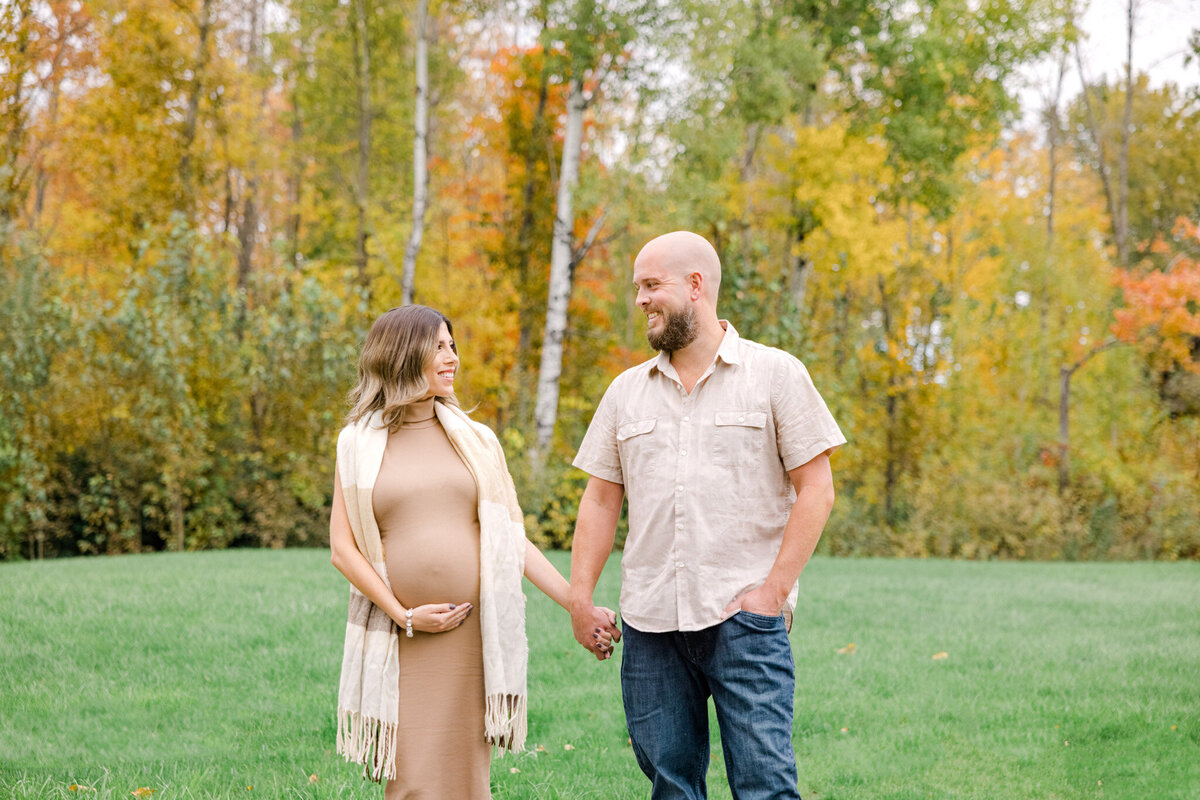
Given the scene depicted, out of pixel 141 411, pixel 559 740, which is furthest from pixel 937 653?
pixel 141 411

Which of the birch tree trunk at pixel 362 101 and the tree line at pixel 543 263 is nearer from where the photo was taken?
the tree line at pixel 543 263

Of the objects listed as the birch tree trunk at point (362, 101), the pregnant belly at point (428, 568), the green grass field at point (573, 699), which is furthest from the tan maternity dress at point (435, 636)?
the birch tree trunk at point (362, 101)

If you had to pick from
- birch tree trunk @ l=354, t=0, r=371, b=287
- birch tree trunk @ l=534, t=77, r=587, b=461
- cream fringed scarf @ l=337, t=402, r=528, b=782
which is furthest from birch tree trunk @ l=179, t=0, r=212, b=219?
cream fringed scarf @ l=337, t=402, r=528, b=782

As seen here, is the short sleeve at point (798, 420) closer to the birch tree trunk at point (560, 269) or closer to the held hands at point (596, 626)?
the held hands at point (596, 626)

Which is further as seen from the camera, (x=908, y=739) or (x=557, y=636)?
(x=557, y=636)

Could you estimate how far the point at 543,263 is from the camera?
20891 millimetres

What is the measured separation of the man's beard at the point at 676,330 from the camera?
3.11 m

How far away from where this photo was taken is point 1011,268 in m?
27.5

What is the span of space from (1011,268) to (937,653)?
72.7 feet

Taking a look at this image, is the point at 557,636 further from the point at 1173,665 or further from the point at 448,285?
the point at 448,285

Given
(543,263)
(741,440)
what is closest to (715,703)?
(741,440)

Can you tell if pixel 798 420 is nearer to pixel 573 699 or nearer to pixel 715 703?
pixel 715 703

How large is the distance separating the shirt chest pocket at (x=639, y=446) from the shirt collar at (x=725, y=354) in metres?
0.18

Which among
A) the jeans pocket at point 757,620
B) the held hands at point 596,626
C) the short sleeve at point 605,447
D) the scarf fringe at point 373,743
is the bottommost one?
the scarf fringe at point 373,743
